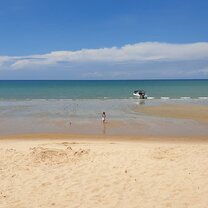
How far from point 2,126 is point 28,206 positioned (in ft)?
63.2

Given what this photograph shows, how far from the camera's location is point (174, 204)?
9.51 meters

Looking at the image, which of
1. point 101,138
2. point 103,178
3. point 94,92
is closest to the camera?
point 103,178

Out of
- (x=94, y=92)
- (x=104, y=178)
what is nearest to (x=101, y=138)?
(x=104, y=178)

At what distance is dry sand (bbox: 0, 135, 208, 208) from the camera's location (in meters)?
9.75

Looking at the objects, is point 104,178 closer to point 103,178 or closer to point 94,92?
point 103,178

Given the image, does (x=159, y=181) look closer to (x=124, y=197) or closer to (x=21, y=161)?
(x=124, y=197)

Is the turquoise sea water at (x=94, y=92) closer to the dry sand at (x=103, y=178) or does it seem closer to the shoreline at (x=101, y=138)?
the shoreline at (x=101, y=138)

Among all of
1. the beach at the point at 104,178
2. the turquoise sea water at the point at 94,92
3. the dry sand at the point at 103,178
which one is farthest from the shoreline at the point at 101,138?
the turquoise sea water at the point at 94,92

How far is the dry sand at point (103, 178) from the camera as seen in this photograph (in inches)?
384

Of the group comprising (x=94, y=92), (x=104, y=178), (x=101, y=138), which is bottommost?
(x=101, y=138)

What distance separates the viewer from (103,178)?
11461mm

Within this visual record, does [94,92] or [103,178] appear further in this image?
[94,92]

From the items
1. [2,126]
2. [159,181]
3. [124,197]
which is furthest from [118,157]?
[2,126]

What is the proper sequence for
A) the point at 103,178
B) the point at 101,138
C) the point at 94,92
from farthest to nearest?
the point at 94,92 → the point at 101,138 → the point at 103,178
